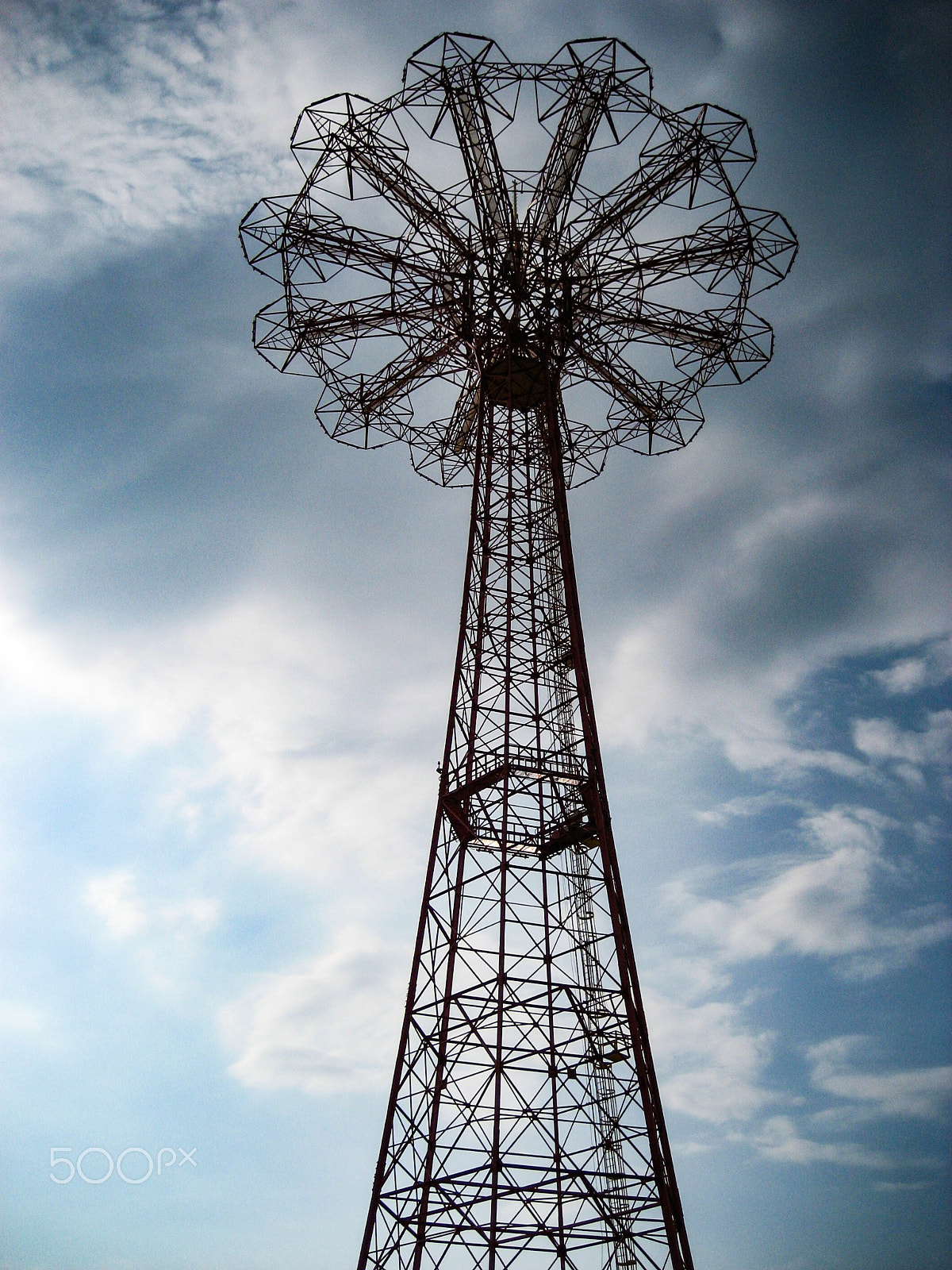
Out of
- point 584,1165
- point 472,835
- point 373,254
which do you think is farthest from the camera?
point 373,254

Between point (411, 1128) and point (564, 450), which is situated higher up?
point (564, 450)

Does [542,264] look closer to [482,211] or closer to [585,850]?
[482,211]

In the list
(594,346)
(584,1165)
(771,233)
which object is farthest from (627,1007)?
(771,233)

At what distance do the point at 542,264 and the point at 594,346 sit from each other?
2911mm

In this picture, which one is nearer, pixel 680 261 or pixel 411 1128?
pixel 411 1128

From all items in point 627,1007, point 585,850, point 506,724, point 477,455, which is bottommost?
point 627,1007

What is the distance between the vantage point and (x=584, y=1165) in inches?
1016

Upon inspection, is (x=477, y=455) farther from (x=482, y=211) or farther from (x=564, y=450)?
(x=482, y=211)

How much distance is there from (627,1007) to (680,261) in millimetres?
20609

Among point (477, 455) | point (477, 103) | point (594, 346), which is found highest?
point (477, 103)

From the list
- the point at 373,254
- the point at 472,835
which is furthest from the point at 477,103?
the point at 472,835

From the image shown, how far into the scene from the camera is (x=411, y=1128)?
1051 inches

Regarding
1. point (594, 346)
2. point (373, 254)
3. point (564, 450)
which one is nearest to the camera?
point (373, 254)

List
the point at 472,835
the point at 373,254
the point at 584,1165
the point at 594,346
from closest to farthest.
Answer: the point at 584,1165 < the point at 472,835 < the point at 373,254 < the point at 594,346
